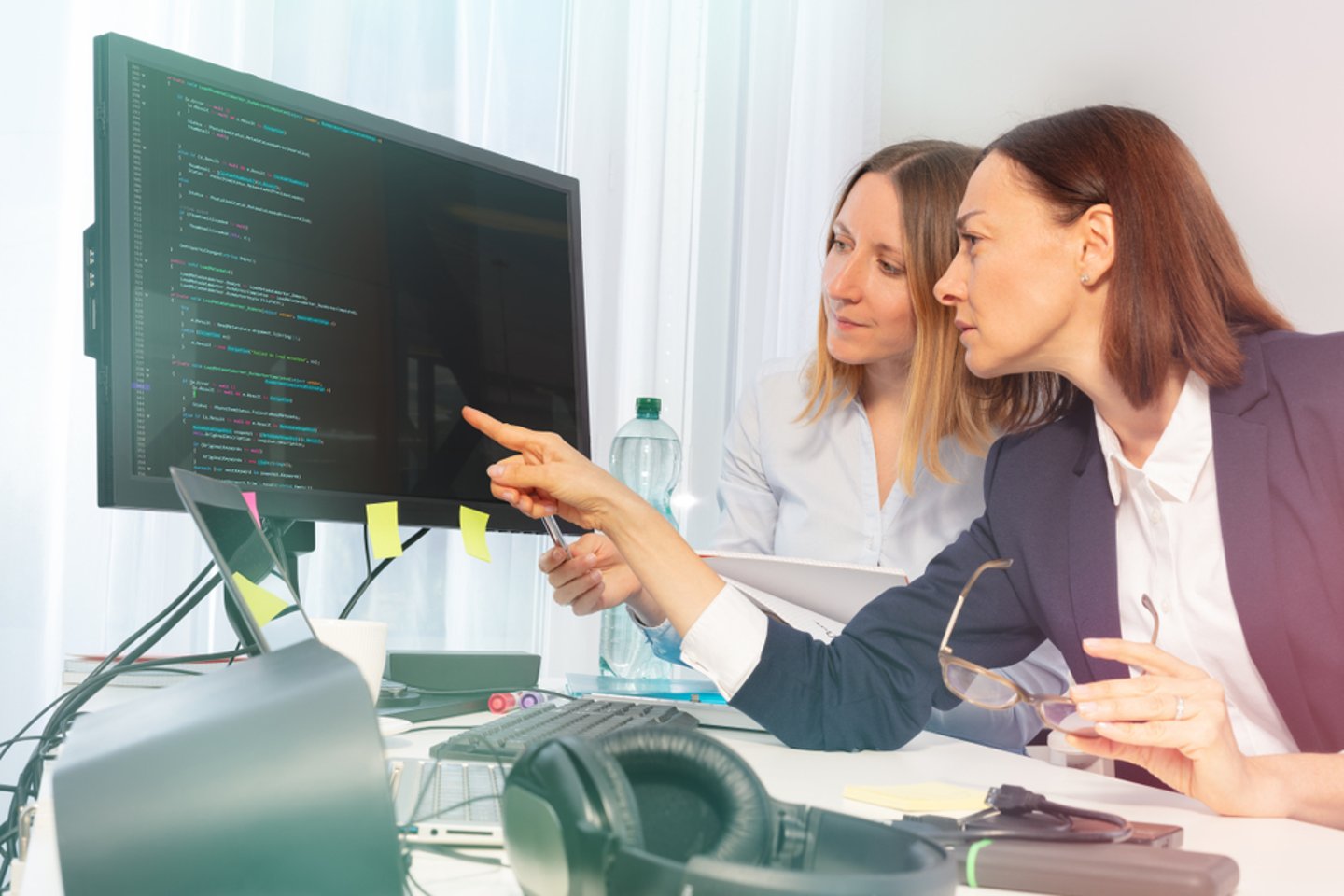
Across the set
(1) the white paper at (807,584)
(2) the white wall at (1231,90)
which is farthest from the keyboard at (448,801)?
(2) the white wall at (1231,90)

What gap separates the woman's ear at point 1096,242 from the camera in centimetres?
124

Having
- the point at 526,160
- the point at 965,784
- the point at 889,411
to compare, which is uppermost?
the point at 526,160

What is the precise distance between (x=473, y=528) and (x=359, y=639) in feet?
1.05

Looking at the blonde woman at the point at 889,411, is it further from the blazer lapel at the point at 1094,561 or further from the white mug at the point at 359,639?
the white mug at the point at 359,639

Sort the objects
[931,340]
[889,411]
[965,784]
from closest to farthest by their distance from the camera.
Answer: [965,784], [931,340], [889,411]

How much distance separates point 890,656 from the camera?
3.84 ft

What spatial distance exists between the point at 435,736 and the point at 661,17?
1.88 meters

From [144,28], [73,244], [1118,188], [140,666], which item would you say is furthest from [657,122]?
[140,666]

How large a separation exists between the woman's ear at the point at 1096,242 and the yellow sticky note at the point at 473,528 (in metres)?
0.72

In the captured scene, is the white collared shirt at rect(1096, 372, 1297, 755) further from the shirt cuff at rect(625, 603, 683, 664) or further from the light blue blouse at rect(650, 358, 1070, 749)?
the shirt cuff at rect(625, 603, 683, 664)

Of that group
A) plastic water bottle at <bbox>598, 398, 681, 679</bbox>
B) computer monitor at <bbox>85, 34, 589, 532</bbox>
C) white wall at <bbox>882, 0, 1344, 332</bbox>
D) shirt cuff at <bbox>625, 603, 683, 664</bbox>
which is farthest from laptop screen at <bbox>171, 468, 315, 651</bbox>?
white wall at <bbox>882, 0, 1344, 332</bbox>

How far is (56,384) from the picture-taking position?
179 centimetres

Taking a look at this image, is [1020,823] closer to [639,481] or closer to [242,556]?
[242,556]

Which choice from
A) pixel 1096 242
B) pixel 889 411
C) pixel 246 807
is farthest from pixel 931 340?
pixel 246 807
